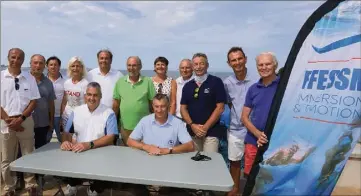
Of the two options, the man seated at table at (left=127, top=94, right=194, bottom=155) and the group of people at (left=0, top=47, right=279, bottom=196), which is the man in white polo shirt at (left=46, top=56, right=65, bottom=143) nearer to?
the group of people at (left=0, top=47, right=279, bottom=196)

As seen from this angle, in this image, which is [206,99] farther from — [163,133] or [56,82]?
[56,82]

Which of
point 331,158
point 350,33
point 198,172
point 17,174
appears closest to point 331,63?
point 350,33

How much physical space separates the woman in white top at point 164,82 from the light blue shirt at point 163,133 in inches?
32.8

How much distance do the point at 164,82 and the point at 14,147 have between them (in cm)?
189

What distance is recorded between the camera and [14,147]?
3705 millimetres

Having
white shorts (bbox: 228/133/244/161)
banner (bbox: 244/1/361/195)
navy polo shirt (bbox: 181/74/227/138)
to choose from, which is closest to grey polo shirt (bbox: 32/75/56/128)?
navy polo shirt (bbox: 181/74/227/138)

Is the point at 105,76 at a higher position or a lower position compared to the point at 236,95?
higher

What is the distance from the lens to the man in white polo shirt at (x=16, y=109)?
3553 millimetres

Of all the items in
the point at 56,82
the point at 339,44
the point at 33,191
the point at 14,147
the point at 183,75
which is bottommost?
the point at 33,191

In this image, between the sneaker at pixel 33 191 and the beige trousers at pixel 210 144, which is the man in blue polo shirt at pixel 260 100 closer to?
the beige trousers at pixel 210 144

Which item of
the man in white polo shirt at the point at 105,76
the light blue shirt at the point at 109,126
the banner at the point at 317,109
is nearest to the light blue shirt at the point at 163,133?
the light blue shirt at the point at 109,126

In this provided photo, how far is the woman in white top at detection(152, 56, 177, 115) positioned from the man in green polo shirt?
0.23m

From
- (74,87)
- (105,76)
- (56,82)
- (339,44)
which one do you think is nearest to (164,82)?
(105,76)

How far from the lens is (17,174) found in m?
3.94
